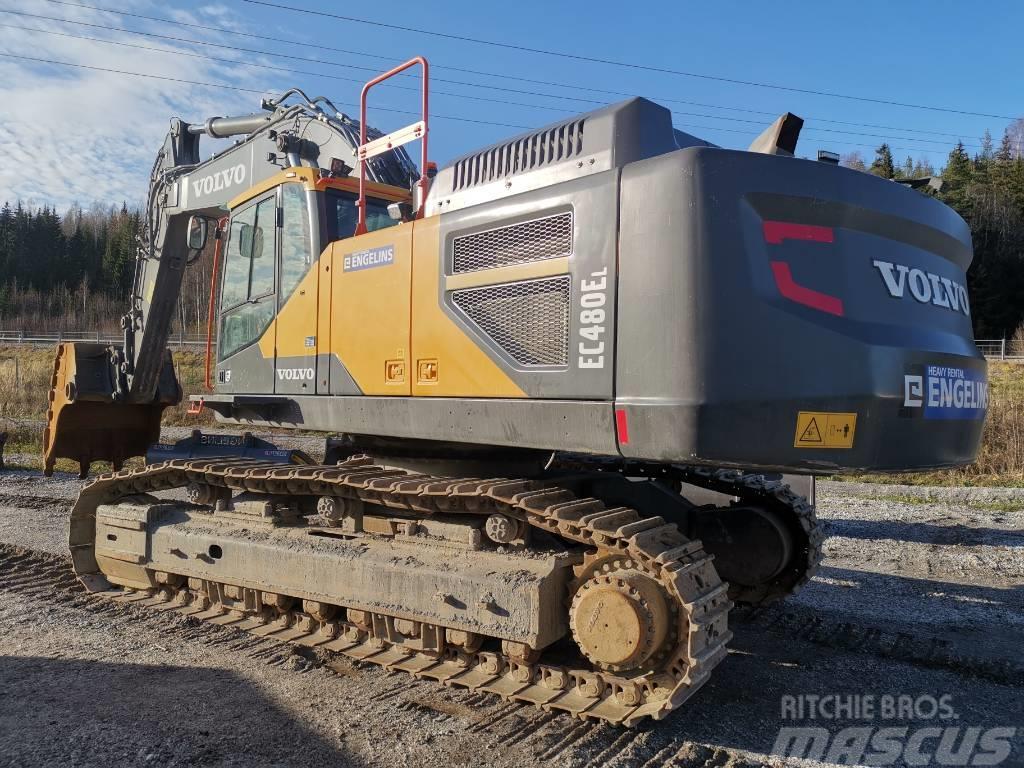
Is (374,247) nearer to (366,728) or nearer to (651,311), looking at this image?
(651,311)

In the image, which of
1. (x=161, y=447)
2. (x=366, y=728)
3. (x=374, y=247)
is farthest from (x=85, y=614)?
(x=374, y=247)

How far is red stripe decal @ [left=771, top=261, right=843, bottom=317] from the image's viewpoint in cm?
321

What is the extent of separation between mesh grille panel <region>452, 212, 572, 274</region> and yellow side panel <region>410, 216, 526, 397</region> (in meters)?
0.19

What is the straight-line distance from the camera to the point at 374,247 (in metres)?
4.47

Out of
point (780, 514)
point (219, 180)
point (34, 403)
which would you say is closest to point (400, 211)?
point (219, 180)

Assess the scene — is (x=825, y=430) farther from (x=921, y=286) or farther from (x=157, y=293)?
(x=157, y=293)

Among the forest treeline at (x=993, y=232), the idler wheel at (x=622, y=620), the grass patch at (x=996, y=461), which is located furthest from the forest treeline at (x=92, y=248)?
the idler wheel at (x=622, y=620)

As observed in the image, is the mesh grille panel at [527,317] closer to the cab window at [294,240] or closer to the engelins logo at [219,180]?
the cab window at [294,240]

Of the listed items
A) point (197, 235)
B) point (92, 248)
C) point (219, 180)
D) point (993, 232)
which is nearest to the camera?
point (197, 235)

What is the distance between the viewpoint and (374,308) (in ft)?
14.4

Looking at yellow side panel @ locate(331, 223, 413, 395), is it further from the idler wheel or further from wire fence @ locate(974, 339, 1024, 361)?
wire fence @ locate(974, 339, 1024, 361)

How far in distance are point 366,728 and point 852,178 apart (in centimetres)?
332

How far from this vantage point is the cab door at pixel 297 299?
4852 mm
